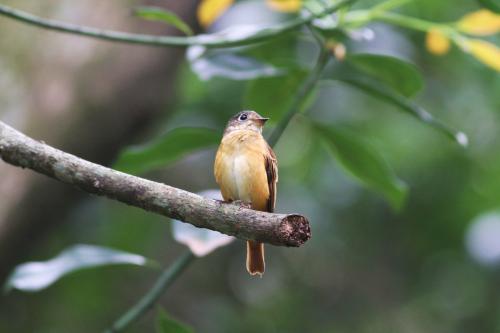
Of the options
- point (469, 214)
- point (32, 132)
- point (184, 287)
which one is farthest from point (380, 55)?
point (184, 287)

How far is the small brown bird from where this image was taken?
2.93 m

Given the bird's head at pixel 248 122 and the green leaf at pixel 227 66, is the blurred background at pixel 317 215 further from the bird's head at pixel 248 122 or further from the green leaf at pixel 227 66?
the bird's head at pixel 248 122

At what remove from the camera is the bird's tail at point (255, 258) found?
2955 mm

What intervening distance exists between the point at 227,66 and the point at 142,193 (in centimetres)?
138

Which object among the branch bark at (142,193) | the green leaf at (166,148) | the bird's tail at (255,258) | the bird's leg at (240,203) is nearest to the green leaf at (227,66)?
the green leaf at (166,148)

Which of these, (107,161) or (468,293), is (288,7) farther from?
(468,293)

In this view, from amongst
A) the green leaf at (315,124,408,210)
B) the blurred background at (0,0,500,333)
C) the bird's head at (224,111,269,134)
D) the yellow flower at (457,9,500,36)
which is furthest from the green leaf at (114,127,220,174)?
the blurred background at (0,0,500,333)

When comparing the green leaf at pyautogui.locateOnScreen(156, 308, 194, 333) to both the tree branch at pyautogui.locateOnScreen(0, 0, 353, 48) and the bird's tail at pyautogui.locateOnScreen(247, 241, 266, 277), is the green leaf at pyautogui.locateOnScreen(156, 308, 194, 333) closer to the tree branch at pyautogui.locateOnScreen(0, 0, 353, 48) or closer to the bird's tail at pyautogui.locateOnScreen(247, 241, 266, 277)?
the bird's tail at pyautogui.locateOnScreen(247, 241, 266, 277)

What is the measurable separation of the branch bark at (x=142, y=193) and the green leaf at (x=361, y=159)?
1375 mm

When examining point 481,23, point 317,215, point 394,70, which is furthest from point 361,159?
point 317,215

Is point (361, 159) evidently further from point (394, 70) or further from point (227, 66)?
point (227, 66)

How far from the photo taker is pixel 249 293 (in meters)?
6.11

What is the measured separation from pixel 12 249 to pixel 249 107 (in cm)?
180

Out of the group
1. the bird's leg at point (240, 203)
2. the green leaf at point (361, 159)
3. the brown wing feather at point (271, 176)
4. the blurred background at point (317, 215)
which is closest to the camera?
the bird's leg at point (240, 203)
